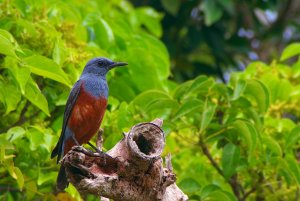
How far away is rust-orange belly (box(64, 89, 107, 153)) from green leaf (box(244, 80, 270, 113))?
0.96m

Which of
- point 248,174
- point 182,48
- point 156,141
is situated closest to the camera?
point 156,141

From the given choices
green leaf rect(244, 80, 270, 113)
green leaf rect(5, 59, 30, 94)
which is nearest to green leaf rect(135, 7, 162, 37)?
green leaf rect(244, 80, 270, 113)

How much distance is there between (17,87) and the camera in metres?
4.97

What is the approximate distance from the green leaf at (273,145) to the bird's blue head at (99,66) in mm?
1104

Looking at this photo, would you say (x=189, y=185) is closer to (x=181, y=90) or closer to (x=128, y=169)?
(x=181, y=90)

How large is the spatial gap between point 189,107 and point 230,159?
45cm

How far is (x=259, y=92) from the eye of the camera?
5457mm

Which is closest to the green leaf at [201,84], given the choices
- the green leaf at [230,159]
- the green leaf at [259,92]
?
the green leaf at [259,92]

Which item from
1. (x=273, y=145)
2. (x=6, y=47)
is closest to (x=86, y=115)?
(x=6, y=47)

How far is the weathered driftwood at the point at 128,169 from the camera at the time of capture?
4.15m

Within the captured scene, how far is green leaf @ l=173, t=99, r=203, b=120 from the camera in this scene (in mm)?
5398

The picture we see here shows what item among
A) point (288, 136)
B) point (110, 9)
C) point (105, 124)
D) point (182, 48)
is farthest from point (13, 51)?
point (182, 48)

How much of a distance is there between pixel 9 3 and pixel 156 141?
1740 mm

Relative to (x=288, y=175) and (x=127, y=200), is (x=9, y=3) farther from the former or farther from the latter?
(x=288, y=175)
